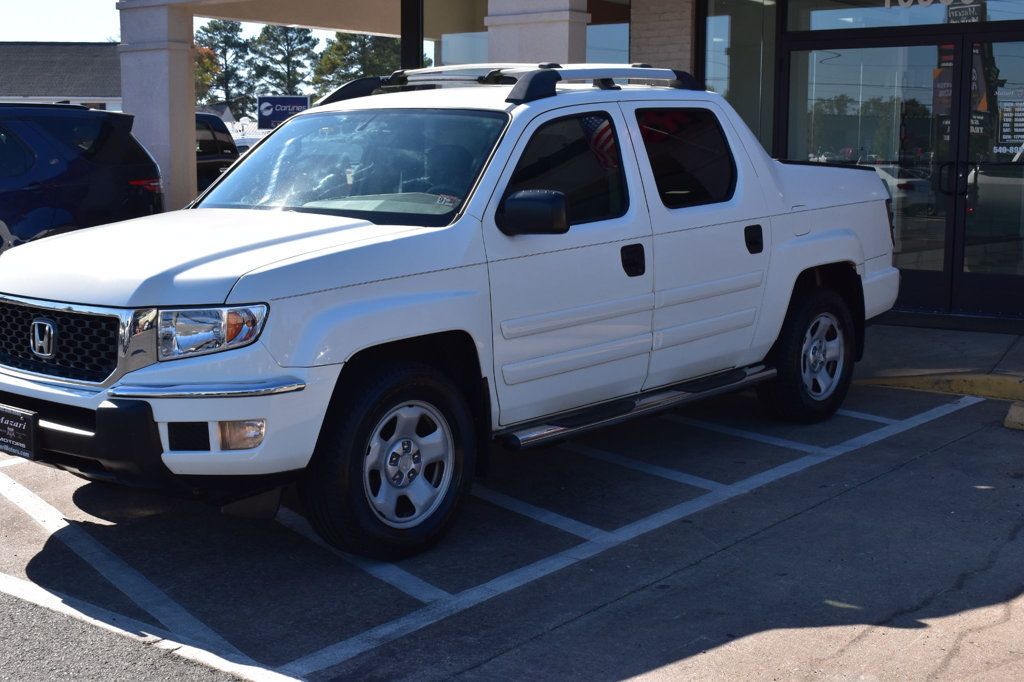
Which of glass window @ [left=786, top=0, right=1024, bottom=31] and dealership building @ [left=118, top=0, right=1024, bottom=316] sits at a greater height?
glass window @ [left=786, top=0, right=1024, bottom=31]

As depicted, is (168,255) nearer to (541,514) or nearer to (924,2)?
(541,514)

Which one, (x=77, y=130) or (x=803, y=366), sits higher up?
(x=77, y=130)

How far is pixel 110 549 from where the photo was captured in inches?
218

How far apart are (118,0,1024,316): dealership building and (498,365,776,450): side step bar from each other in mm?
4244

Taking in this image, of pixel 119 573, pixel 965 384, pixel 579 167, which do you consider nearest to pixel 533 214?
pixel 579 167

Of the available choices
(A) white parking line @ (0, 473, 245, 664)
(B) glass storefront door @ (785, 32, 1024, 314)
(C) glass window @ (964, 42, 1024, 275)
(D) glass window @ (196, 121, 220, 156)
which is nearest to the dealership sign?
(B) glass storefront door @ (785, 32, 1024, 314)

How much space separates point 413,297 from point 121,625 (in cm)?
167

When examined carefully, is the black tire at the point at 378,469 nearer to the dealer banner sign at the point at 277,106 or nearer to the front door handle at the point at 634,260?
the front door handle at the point at 634,260

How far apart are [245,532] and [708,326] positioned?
2.58 meters

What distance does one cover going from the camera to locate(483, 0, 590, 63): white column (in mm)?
10344

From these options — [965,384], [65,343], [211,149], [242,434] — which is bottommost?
[965,384]

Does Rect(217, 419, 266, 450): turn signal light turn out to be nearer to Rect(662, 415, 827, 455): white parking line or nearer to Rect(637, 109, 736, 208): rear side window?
Rect(637, 109, 736, 208): rear side window

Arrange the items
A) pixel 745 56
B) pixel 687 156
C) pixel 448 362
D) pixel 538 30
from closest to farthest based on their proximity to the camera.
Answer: pixel 448 362 < pixel 687 156 < pixel 538 30 < pixel 745 56

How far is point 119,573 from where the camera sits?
5238 millimetres
